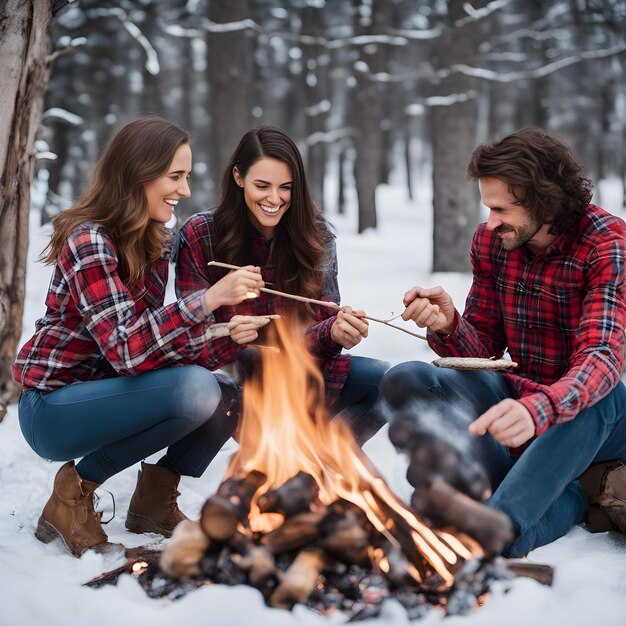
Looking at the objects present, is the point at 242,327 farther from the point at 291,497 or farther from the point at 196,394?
the point at 291,497

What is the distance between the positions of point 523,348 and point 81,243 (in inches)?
71.6

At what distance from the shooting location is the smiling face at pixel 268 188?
123 inches

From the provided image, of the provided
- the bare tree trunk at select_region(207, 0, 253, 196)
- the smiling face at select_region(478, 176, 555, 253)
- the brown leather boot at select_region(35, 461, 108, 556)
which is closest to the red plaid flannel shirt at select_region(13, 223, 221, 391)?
the brown leather boot at select_region(35, 461, 108, 556)

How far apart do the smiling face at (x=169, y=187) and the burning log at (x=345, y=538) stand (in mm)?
1356

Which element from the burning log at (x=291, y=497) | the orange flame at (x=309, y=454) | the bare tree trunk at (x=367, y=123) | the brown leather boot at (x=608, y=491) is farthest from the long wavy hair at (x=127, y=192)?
the bare tree trunk at (x=367, y=123)

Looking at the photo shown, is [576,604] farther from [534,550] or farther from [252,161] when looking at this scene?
[252,161]

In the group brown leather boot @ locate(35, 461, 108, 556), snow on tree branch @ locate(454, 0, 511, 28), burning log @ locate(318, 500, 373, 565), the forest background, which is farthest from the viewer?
snow on tree branch @ locate(454, 0, 511, 28)

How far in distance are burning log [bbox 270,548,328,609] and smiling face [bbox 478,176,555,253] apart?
144 centimetres

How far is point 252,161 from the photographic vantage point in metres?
3.17

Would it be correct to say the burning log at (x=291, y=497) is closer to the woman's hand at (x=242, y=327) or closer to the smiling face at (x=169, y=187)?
the woman's hand at (x=242, y=327)

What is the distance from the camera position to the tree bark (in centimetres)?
336

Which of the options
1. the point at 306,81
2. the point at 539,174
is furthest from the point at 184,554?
the point at 306,81

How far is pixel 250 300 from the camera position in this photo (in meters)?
3.31

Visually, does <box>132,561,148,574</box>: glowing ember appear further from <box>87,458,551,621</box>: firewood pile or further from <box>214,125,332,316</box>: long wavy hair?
<box>214,125,332,316</box>: long wavy hair
